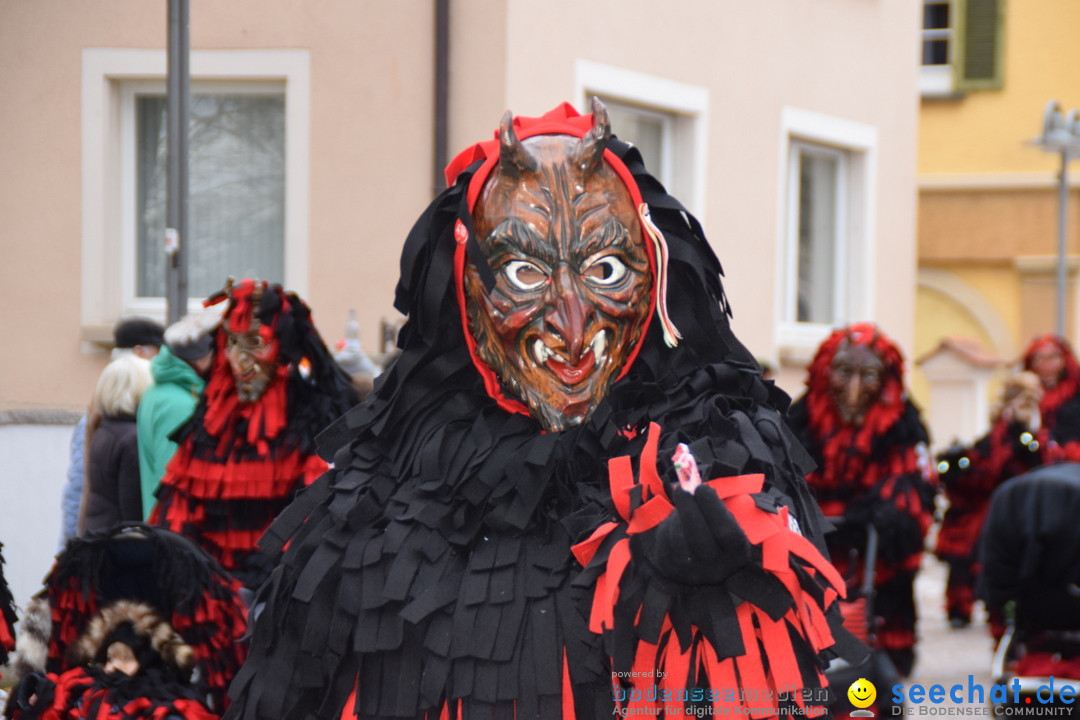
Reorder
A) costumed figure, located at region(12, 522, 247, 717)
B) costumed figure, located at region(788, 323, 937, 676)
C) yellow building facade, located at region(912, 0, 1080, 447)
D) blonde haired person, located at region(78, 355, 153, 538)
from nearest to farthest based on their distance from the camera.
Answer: costumed figure, located at region(12, 522, 247, 717) → blonde haired person, located at region(78, 355, 153, 538) → costumed figure, located at region(788, 323, 937, 676) → yellow building facade, located at region(912, 0, 1080, 447)

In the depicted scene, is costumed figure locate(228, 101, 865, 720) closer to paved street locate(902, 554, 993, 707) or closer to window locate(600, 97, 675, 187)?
paved street locate(902, 554, 993, 707)

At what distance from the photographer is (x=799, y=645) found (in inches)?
77.8

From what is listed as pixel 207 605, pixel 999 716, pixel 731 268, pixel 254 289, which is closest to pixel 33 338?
pixel 254 289

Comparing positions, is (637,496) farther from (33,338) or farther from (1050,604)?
(33,338)

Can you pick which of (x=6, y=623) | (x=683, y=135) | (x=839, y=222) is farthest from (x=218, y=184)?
(x=839, y=222)

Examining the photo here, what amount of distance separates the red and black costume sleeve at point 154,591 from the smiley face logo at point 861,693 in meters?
2.08

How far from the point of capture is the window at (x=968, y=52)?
16.8 metres

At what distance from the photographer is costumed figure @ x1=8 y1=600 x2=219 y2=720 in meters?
3.04

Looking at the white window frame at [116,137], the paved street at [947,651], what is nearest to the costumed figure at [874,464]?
the paved street at [947,651]

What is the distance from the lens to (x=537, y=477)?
89.0 inches

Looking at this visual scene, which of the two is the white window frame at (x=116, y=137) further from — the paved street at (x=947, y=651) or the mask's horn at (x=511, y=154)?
the mask's horn at (x=511, y=154)

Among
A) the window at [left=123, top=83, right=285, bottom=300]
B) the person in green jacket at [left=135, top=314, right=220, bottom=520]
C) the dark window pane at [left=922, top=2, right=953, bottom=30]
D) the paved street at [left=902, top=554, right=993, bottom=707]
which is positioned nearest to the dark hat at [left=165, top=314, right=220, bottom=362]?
the person in green jacket at [left=135, top=314, right=220, bottom=520]

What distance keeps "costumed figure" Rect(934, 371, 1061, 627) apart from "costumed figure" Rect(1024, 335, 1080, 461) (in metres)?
0.09

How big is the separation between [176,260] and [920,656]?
5030 mm
